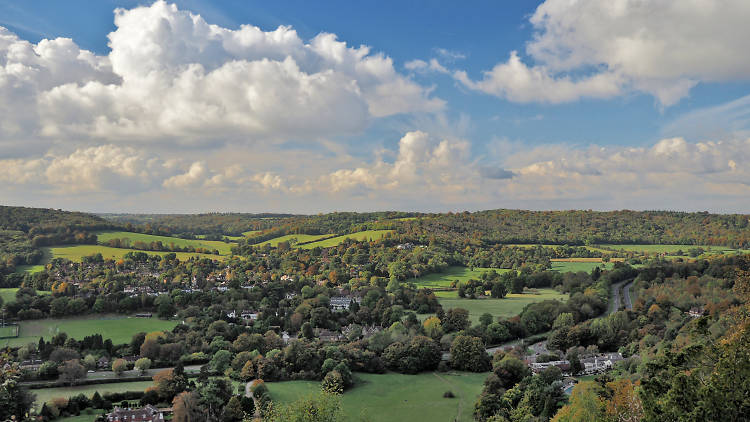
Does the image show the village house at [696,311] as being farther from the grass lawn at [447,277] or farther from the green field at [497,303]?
the grass lawn at [447,277]

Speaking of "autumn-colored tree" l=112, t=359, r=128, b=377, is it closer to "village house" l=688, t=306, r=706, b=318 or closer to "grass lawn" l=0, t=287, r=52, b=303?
"grass lawn" l=0, t=287, r=52, b=303

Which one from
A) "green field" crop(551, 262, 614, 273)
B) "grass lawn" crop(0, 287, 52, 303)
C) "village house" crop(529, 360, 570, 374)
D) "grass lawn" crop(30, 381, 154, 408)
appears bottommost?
"grass lawn" crop(30, 381, 154, 408)

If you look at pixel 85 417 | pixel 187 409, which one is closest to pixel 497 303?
pixel 187 409

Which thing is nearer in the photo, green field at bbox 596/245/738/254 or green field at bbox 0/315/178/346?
green field at bbox 0/315/178/346

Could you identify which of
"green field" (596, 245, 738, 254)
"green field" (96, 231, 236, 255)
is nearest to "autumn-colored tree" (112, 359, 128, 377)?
"green field" (96, 231, 236, 255)

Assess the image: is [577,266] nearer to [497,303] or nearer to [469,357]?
[497,303]

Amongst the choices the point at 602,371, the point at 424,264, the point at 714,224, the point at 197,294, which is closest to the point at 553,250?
the point at 424,264
